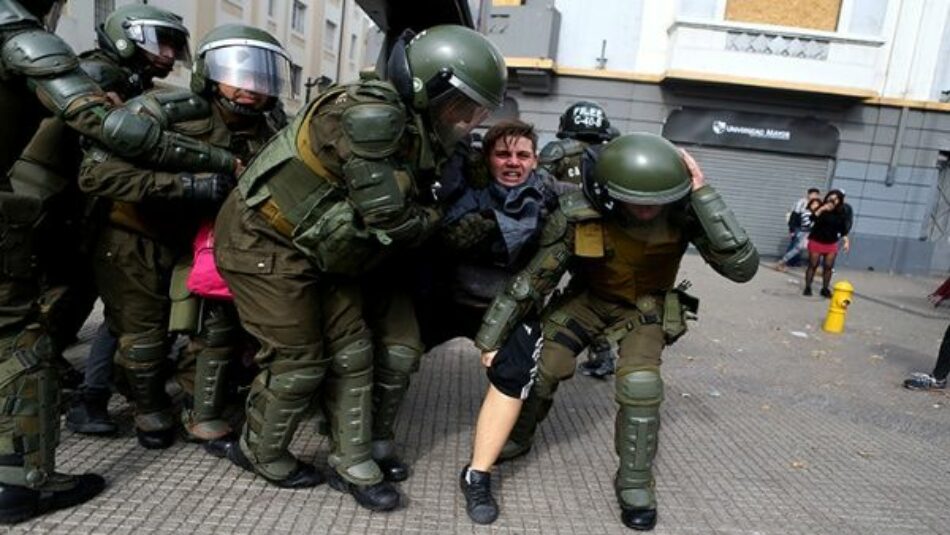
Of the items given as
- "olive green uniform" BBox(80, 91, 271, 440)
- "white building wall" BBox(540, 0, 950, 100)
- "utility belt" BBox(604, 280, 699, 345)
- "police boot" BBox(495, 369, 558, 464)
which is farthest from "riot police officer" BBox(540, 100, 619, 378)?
"white building wall" BBox(540, 0, 950, 100)

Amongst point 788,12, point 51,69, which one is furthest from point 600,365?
point 788,12

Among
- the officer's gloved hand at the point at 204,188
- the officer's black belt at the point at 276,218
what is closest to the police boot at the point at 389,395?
the officer's black belt at the point at 276,218

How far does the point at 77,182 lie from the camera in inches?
113

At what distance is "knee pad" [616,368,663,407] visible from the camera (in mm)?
2727

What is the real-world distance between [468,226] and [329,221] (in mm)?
569

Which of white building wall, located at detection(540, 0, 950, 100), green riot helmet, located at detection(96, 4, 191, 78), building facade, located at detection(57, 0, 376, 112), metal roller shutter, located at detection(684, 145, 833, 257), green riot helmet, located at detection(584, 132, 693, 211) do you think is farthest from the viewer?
building facade, located at detection(57, 0, 376, 112)

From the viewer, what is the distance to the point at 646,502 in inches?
108

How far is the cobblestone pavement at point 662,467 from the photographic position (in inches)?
103

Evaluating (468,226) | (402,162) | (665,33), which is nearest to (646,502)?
(468,226)

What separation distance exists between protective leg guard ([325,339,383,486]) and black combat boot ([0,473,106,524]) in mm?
863

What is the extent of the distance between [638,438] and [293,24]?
30.0 m

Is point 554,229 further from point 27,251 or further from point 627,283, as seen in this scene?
point 27,251

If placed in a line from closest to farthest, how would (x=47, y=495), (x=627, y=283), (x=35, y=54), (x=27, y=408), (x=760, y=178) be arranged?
(x=35, y=54) < (x=27, y=408) < (x=47, y=495) < (x=627, y=283) < (x=760, y=178)

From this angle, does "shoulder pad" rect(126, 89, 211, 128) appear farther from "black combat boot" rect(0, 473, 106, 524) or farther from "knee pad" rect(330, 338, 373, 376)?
"black combat boot" rect(0, 473, 106, 524)
